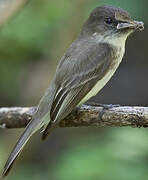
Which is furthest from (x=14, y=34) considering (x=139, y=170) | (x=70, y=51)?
(x=139, y=170)

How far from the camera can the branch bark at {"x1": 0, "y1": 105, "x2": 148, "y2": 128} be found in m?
4.27

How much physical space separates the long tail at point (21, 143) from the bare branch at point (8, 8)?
0.85 metres

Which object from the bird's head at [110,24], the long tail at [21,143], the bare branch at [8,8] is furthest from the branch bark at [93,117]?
the bare branch at [8,8]

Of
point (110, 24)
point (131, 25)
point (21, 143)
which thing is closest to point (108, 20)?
point (110, 24)

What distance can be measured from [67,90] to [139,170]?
1.06 meters

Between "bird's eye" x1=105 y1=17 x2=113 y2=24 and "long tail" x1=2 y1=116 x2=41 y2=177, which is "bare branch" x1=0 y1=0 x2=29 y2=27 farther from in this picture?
"long tail" x1=2 y1=116 x2=41 y2=177

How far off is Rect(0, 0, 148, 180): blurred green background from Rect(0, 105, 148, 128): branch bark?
0.61 m

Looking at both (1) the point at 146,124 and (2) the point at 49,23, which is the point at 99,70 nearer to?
(1) the point at 146,124

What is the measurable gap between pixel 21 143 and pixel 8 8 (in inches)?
43.7

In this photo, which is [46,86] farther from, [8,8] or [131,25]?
[131,25]

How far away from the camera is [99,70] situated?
4.62 metres

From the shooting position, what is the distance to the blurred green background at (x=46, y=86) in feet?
16.8

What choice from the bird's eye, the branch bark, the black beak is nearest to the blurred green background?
the branch bark

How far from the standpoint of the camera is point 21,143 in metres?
4.33
